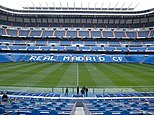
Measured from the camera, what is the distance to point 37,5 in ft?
221

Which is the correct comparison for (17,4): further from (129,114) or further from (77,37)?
(129,114)

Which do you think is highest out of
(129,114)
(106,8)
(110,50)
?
(106,8)

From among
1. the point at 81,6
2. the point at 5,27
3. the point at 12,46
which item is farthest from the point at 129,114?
the point at 5,27

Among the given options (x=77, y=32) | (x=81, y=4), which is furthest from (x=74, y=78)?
(x=77, y=32)

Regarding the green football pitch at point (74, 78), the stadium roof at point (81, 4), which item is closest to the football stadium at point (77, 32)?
the stadium roof at point (81, 4)

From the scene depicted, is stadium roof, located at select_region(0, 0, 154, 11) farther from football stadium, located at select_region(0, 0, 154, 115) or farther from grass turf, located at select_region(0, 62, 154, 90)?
grass turf, located at select_region(0, 62, 154, 90)

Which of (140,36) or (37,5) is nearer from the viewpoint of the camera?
(37,5)

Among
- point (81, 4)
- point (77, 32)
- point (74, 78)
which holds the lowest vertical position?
point (74, 78)

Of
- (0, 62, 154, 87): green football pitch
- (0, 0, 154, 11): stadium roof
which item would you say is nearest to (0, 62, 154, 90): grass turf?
(0, 62, 154, 87): green football pitch

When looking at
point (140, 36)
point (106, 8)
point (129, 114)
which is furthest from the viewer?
point (140, 36)

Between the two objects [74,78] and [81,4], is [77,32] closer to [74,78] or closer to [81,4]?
[81,4]

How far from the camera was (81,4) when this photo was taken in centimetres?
6619

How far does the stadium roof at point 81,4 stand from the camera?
62094 millimetres

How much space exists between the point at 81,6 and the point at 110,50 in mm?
16369
